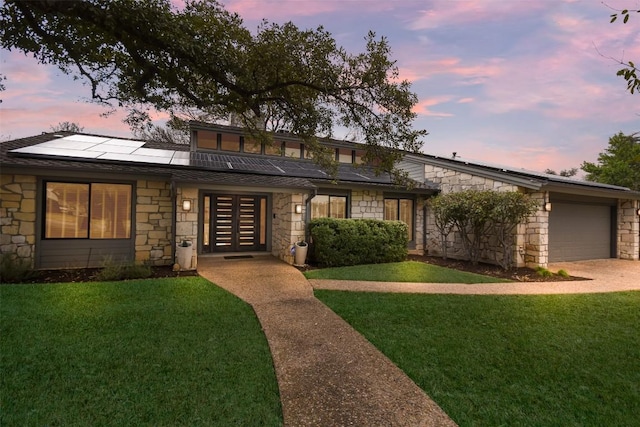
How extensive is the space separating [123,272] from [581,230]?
619 inches

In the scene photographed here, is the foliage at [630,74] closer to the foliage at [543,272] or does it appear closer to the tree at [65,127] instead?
the foliage at [543,272]

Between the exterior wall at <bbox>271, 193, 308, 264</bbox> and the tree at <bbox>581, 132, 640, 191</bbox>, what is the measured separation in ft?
70.3

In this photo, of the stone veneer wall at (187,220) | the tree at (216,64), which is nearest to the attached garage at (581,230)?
the tree at (216,64)

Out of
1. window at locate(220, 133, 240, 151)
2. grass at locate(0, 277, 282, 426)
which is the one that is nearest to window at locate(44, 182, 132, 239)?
grass at locate(0, 277, 282, 426)

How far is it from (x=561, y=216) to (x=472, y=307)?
29.3 feet

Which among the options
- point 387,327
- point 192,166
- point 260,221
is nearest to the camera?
point 387,327

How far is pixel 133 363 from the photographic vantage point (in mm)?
3398

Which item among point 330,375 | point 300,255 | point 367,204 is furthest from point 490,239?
point 330,375

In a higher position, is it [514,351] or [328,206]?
[328,206]

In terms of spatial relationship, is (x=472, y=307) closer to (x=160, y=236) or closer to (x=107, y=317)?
(x=107, y=317)

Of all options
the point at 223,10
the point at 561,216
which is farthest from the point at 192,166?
the point at 561,216

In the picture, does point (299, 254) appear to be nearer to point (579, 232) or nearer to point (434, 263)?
point (434, 263)

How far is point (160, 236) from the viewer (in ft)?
30.4

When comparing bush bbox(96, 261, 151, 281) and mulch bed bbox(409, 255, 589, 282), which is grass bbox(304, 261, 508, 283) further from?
bush bbox(96, 261, 151, 281)
